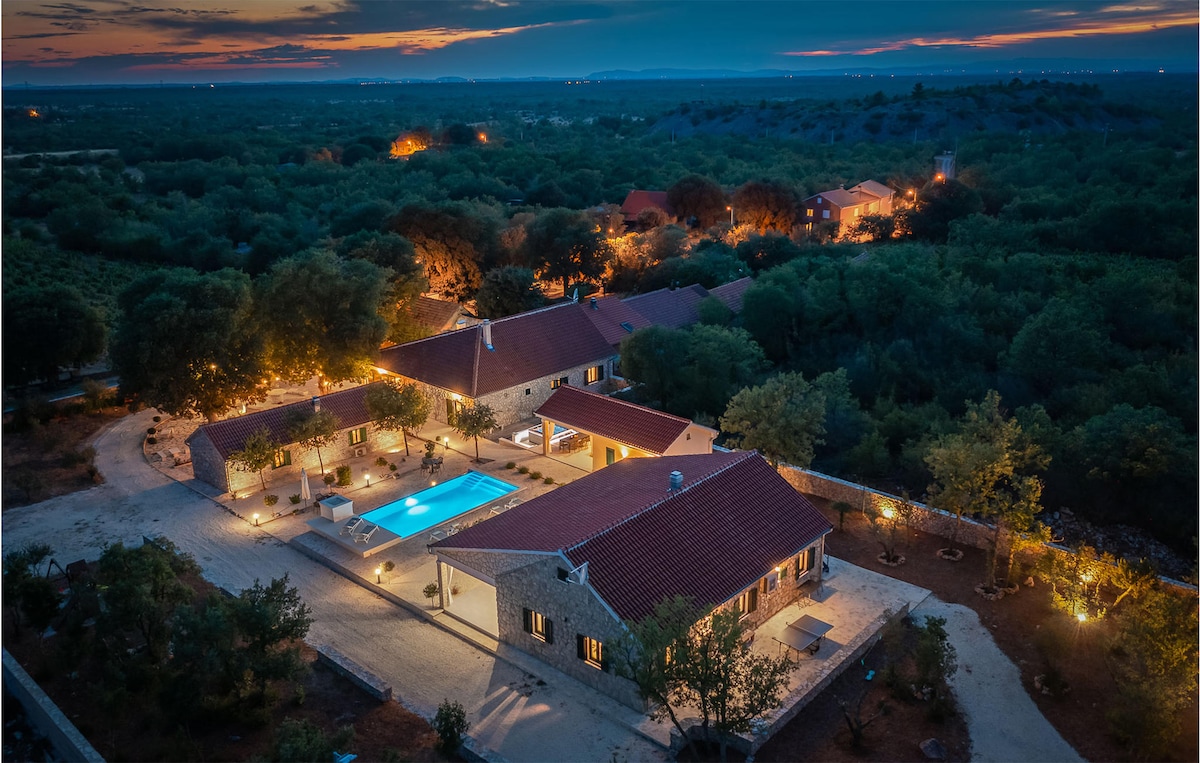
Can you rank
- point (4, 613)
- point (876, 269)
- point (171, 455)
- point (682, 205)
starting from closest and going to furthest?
point (4, 613) < point (171, 455) < point (876, 269) < point (682, 205)

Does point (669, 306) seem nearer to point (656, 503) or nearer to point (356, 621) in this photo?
point (656, 503)

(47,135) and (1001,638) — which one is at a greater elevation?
(47,135)

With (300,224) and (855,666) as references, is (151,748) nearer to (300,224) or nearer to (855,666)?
(855,666)

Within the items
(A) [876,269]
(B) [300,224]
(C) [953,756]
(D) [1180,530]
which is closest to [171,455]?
(C) [953,756]

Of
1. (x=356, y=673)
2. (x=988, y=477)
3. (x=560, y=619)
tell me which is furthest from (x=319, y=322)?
(x=988, y=477)

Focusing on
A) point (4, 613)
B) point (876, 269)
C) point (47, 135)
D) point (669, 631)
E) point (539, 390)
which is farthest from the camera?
point (47, 135)

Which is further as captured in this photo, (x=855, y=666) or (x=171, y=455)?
(x=171, y=455)
